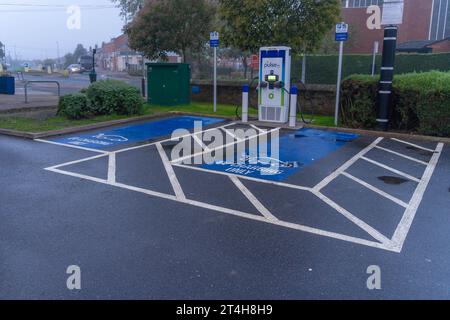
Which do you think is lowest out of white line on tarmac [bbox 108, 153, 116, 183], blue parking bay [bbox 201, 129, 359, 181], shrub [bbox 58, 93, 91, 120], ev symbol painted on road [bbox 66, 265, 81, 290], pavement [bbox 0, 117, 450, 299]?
ev symbol painted on road [bbox 66, 265, 81, 290]

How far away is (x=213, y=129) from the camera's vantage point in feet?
37.3

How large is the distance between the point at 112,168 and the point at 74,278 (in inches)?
152

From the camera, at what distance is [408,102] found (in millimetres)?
10547

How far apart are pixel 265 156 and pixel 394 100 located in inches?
185

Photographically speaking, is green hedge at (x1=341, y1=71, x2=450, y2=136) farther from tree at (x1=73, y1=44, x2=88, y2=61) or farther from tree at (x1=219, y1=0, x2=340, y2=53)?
tree at (x1=73, y1=44, x2=88, y2=61)

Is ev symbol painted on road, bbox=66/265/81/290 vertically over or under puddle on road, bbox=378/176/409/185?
under

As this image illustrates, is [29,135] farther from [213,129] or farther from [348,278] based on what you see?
[348,278]

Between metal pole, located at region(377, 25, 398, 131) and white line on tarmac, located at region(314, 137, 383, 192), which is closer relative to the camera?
white line on tarmac, located at region(314, 137, 383, 192)

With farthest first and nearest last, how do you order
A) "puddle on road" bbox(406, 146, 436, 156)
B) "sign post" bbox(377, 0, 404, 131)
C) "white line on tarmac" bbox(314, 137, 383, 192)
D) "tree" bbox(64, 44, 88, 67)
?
"tree" bbox(64, 44, 88, 67) < "sign post" bbox(377, 0, 404, 131) < "puddle on road" bbox(406, 146, 436, 156) < "white line on tarmac" bbox(314, 137, 383, 192)

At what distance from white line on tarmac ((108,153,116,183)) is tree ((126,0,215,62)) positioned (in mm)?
9899

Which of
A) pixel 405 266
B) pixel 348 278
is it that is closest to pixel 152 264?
pixel 348 278

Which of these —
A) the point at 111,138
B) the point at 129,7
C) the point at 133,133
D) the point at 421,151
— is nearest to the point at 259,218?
the point at 421,151

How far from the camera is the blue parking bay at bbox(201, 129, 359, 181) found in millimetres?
7133

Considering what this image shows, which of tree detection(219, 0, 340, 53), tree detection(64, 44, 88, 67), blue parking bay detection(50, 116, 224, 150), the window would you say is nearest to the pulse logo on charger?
tree detection(219, 0, 340, 53)
